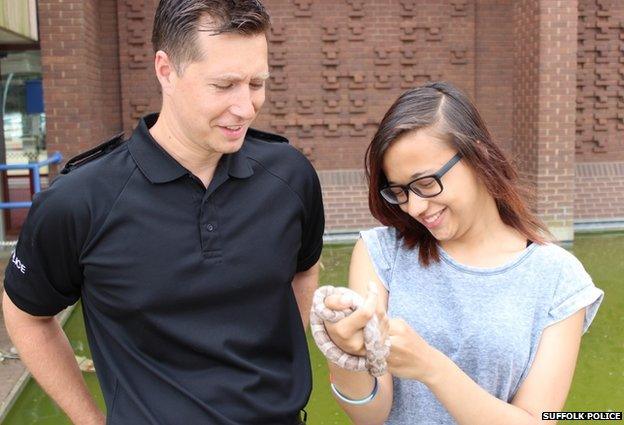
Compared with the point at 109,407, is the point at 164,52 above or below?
above

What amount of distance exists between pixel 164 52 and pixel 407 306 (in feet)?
2.55

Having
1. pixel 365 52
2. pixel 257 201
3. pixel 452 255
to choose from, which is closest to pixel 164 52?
pixel 257 201

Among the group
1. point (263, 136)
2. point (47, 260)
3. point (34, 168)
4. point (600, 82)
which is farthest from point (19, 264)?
point (600, 82)

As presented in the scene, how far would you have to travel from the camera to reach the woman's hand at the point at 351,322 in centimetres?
134

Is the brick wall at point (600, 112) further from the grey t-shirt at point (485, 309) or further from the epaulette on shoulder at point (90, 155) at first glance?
the epaulette on shoulder at point (90, 155)

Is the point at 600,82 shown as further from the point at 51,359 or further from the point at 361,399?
the point at 51,359

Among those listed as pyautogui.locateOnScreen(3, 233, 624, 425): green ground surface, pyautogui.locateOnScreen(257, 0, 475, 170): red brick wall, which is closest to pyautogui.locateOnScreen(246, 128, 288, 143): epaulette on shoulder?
pyautogui.locateOnScreen(3, 233, 624, 425): green ground surface

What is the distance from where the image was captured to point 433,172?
1614 mm

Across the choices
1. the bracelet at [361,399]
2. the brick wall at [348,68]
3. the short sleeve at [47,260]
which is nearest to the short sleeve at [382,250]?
the bracelet at [361,399]

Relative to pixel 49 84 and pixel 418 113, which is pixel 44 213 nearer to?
pixel 418 113

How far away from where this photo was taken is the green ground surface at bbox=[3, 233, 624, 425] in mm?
4277

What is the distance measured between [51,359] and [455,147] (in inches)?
42.4

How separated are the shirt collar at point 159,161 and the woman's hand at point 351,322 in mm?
499

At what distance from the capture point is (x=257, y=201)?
1753mm
